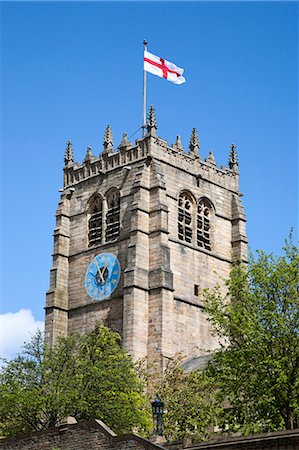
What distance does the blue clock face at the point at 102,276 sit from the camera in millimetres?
70375

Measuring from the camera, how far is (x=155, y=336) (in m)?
65.6

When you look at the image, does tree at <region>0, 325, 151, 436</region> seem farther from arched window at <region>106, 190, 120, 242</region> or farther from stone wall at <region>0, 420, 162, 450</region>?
arched window at <region>106, 190, 120, 242</region>

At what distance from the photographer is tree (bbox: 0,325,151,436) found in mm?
45938

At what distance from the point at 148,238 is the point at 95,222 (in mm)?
6894

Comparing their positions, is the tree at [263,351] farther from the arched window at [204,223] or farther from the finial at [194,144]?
the finial at [194,144]

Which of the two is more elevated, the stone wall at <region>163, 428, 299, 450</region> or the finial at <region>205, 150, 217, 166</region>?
the finial at <region>205, 150, 217, 166</region>

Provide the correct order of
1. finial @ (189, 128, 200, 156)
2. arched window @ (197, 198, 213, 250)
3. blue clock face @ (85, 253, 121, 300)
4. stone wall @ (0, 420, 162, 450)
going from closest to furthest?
stone wall @ (0, 420, 162, 450), blue clock face @ (85, 253, 121, 300), arched window @ (197, 198, 213, 250), finial @ (189, 128, 200, 156)

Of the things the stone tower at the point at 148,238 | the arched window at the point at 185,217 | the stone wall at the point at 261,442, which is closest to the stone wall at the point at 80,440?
the stone wall at the point at 261,442

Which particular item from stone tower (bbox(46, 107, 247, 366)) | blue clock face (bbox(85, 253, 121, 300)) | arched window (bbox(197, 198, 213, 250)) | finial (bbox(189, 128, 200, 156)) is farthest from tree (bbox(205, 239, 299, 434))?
finial (bbox(189, 128, 200, 156))

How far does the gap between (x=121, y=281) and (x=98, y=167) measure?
1070 cm

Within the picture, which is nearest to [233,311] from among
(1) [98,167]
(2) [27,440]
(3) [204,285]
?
(2) [27,440]

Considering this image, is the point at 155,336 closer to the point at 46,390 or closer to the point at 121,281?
the point at 121,281

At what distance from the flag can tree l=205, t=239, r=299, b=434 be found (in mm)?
31419

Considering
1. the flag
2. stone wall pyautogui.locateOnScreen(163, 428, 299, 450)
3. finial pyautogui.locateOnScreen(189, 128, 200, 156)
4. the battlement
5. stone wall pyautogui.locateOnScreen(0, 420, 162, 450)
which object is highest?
the flag
